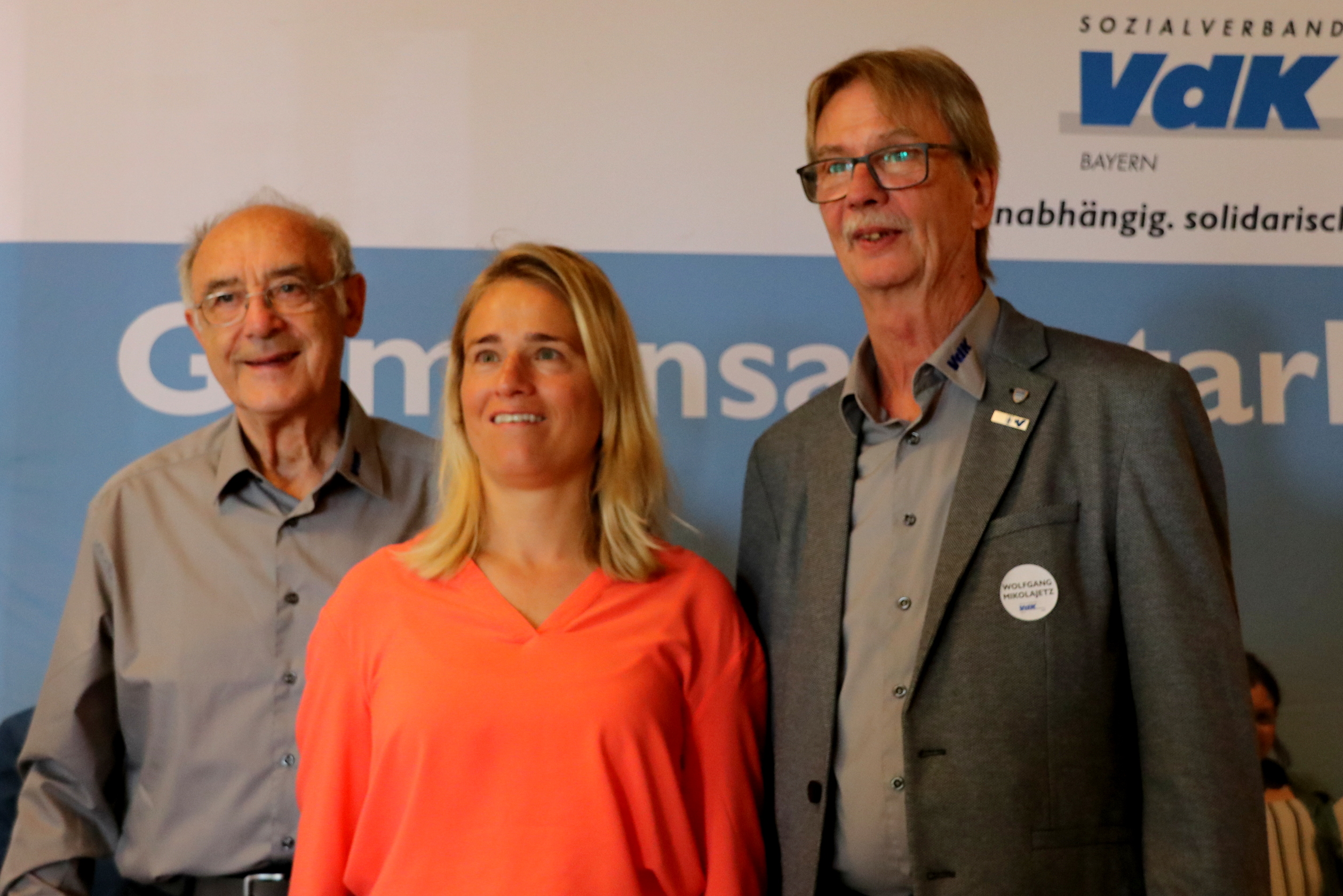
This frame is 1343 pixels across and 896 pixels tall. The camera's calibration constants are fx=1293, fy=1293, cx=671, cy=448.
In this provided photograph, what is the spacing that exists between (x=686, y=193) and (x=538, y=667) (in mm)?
1721

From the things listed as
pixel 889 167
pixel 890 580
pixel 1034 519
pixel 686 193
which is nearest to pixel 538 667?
pixel 890 580

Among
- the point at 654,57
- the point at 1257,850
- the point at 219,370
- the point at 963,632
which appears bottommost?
the point at 1257,850

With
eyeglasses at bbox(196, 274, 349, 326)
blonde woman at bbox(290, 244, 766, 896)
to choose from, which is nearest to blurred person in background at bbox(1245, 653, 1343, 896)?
blonde woman at bbox(290, 244, 766, 896)

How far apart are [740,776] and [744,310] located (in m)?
1.54

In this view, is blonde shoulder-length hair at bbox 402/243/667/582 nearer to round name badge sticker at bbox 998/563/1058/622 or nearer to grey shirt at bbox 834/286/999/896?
grey shirt at bbox 834/286/999/896

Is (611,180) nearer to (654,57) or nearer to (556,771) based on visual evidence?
(654,57)

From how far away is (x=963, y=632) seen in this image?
2.08 m

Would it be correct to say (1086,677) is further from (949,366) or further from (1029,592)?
(949,366)

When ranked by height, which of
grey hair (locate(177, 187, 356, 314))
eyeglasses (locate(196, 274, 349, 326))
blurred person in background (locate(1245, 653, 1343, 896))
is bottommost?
blurred person in background (locate(1245, 653, 1343, 896))

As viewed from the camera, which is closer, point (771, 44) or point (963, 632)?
point (963, 632)

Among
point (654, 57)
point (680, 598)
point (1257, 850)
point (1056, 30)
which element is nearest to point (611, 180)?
point (654, 57)

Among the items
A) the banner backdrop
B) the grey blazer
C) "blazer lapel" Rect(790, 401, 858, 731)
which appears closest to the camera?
the grey blazer

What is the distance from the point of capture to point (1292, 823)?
130 inches

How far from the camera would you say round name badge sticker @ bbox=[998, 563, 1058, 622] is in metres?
2.07
